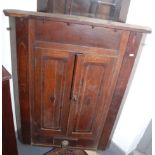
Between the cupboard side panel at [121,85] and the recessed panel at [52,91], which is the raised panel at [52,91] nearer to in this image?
the recessed panel at [52,91]

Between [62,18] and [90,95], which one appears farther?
[90,95]

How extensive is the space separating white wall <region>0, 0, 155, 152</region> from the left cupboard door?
0.94ft

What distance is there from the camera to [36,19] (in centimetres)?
104

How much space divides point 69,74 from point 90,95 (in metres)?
0.22

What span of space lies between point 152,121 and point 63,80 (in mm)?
723

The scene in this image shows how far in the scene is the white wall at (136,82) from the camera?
1.20 meters

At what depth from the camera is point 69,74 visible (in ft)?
4.06

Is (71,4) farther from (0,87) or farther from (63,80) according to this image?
(0,87)

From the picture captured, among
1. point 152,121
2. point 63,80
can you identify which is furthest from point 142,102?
point 63,80

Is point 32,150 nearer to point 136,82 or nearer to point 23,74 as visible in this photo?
point 23,74

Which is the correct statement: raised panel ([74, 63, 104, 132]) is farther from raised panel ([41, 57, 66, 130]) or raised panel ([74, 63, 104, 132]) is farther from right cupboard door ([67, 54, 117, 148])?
raised panel ([41, 57, 66, 130])

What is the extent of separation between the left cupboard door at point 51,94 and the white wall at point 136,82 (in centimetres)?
29

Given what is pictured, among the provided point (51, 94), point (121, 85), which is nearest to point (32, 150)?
point (51, 94)

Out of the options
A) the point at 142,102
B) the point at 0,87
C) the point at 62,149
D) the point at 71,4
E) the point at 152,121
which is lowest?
the point at 62,149
